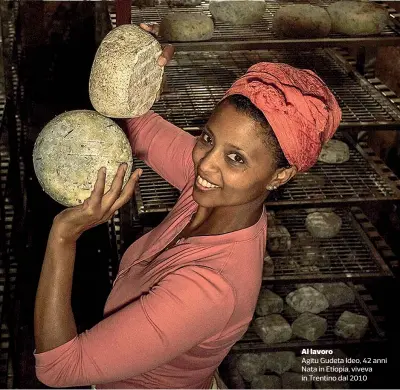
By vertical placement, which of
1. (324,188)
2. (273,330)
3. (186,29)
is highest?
(186,29)

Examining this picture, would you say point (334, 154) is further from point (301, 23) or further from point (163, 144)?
point (163, 144)

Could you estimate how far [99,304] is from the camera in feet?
13.0

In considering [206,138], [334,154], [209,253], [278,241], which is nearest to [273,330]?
[278,241]

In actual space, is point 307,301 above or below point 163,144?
below

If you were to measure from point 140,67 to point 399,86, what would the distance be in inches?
112

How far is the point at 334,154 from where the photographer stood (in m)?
3.45

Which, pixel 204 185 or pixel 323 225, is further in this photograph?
pixel 323 225

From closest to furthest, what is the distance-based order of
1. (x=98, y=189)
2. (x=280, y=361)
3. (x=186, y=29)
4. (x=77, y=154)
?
(x=98, y=189)
(x=77, y=154)
(x=186, y=29)
(x=280, y=361)

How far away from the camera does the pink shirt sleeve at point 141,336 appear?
1.41m

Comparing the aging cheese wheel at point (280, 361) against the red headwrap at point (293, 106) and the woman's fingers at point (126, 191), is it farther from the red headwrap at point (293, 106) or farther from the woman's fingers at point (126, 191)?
the woman's fingers at point (126, 191)

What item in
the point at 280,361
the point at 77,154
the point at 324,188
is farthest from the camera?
the point at 280,361

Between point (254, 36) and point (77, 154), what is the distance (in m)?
1.80

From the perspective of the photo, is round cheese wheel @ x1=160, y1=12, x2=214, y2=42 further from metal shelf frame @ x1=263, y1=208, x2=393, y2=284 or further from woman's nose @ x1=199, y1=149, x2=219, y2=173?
woman's nose @ x1=199, y1=149, x2=219, y2=173

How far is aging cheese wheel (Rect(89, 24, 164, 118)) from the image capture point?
154 cm
